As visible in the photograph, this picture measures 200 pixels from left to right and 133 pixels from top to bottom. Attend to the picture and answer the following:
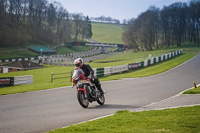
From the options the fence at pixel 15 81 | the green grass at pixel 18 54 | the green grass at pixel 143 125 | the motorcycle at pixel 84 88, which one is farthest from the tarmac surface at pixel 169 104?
the green grass at pixel 18 54

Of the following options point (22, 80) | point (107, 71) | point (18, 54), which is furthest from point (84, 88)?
point (18, 54)

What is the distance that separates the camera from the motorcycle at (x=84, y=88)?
421 inches

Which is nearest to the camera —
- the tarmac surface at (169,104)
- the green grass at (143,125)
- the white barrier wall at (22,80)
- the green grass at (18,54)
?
the green grass at (143,125)

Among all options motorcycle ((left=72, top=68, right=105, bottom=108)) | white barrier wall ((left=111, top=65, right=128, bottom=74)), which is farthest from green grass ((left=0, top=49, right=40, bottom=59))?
motorcycle ((left=72, top=68, right=105, bottom=108))

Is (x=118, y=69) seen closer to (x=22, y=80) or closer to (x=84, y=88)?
(x=22, y=80)

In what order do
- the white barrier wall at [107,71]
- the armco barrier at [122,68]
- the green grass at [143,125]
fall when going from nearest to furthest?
the green grass at [143,125] → the armco barrier at [122,68] → the white barrier wall at [107,71]

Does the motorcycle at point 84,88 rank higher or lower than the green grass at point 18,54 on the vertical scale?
lower

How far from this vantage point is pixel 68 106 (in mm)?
11820

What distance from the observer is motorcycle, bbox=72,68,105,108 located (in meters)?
10.7

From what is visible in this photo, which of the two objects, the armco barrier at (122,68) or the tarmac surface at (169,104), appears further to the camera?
the armco barrier at (122,68)

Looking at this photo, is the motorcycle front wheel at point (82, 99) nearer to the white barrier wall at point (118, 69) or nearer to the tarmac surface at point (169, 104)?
the tarmac surface at point (169, 104)

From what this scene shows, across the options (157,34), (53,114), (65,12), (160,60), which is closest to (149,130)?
(53,114)

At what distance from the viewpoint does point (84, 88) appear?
10.8m

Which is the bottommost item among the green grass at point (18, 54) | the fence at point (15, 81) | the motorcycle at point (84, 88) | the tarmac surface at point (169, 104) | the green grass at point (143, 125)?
the fence at point (15, 81)
